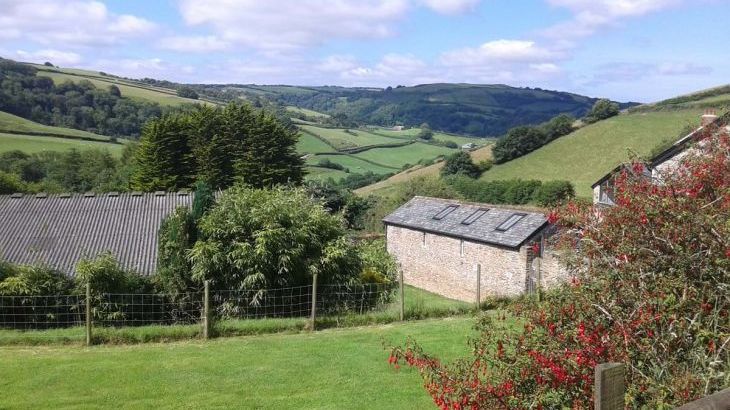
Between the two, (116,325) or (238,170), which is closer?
(116,325)

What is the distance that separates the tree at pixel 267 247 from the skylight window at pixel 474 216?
41.2 feet

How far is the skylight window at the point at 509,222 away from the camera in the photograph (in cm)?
2631

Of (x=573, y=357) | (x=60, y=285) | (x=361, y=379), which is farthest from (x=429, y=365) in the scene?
(x=60, y=285)

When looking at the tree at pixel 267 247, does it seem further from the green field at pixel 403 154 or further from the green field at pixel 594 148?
the green field at pixel 403 154

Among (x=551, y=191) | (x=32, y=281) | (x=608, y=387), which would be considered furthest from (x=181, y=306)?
(x=551, y=191)

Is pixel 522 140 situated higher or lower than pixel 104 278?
higher

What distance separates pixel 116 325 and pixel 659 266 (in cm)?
1252

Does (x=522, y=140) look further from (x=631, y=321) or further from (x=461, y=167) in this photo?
(x=631, y=321)

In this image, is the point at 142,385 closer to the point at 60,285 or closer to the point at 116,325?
the point at 116,325

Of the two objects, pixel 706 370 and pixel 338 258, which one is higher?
pixel 706 370

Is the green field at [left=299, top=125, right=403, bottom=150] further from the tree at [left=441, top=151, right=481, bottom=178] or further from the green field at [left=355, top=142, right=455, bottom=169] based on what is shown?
the tree at [left=441, top=151, right=481, bottom=178]

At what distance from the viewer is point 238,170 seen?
40500mm

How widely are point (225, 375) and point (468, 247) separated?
62.1 ft

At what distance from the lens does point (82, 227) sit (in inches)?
766
